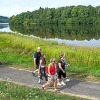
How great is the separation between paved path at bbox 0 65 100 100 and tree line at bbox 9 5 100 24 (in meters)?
134

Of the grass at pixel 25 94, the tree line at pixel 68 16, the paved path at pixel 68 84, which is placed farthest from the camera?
the tree line at pixel 68 16

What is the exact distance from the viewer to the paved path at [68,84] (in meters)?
15.2

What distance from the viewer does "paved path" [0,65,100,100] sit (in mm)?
15167

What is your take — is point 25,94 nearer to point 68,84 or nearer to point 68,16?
point 68,84

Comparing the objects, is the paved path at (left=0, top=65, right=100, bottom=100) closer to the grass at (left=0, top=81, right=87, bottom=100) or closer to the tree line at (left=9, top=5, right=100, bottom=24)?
the grass at (left=0, top=81, right=87, bottom=100)

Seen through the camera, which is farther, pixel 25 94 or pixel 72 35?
pixel 72 35

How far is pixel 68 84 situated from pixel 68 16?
526 ft

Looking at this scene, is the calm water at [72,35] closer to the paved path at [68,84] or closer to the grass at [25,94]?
the paved path at [68,84]

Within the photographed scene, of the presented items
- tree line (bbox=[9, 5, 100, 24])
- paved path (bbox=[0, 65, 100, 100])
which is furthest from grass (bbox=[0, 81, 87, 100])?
tree line (bbox=[9, 5, 100, 24])

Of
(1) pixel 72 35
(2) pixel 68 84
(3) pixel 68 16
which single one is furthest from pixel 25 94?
(3) pixel 68 16

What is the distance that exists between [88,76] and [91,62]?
5.34 m

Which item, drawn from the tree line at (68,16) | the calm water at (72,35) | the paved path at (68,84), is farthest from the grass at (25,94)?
the tree line at (68,16)

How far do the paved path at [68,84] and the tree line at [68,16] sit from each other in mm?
134080

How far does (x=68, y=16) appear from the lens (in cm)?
17600
